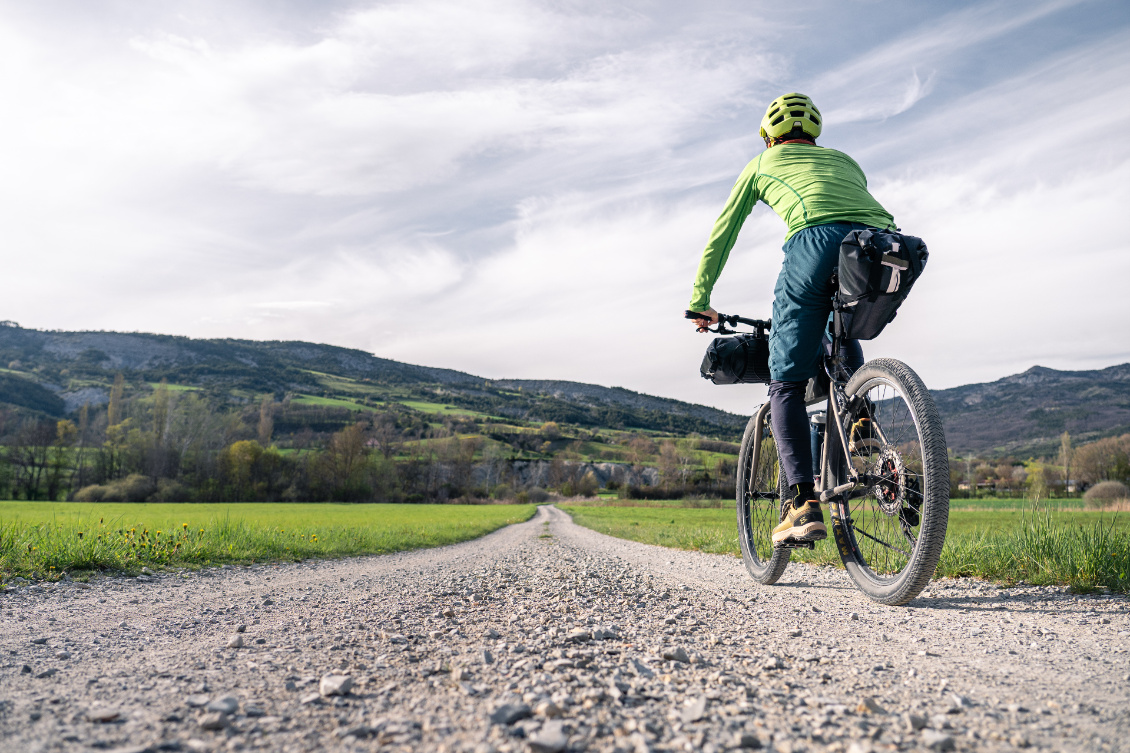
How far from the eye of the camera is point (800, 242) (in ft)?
11.2

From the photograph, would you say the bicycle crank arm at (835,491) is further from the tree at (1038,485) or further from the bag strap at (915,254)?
the tree at (1038,485)

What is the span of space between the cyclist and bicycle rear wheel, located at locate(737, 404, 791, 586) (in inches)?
43.2

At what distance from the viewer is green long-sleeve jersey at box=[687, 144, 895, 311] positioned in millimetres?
3393

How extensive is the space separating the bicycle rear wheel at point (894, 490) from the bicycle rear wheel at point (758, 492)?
934 mm

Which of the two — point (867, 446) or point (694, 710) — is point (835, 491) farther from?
point (694, 710)

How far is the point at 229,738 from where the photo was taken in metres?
1.22

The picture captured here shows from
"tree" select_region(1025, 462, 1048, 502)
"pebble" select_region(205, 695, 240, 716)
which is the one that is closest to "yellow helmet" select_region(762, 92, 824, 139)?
"tree" select_region(1025, 462, 1048, 502)

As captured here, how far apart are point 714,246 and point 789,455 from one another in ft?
5.28

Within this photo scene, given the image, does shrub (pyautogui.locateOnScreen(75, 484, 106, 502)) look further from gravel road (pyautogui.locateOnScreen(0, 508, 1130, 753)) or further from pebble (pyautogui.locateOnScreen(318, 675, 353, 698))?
pebble (pyautogui.locateOnScreen(318, 675, 353, 698))

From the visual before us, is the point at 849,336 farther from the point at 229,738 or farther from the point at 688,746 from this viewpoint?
the point at 229,738

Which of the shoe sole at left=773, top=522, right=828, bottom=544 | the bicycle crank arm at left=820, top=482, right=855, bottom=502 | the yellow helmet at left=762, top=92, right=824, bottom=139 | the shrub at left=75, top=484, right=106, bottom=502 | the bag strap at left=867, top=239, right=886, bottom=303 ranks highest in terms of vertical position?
the yellow helmet at left=762, top=92, right=824, bottom=139

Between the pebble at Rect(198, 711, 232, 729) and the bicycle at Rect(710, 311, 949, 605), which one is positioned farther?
the bicycle at Rect(710, 311, 949, 605)

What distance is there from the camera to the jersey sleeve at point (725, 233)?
12.7 ft

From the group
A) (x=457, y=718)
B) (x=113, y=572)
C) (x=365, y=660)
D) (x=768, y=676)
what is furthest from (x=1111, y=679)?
(x=113, y=572)
